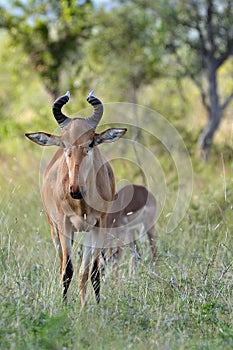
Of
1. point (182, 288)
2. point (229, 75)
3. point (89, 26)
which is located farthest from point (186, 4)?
point (182, 288)

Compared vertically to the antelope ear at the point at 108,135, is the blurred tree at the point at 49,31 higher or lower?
higher

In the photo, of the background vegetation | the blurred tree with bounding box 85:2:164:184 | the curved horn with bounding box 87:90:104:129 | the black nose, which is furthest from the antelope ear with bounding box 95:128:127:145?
the blurred tree with bounding box 85:2:164:184

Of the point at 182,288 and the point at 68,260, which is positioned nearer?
the point at 182,288

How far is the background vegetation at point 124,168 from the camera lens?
588 cm

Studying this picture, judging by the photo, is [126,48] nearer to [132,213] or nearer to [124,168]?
[124,168]

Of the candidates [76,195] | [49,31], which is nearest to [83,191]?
[76,195]

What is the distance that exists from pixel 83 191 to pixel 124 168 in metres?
6.60

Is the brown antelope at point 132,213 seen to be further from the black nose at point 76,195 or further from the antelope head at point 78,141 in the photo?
the black nose at point 76,195

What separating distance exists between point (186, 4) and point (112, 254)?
31.3 ft

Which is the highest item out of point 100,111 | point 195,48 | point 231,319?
point 195,48

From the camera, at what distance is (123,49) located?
17938 millimetres

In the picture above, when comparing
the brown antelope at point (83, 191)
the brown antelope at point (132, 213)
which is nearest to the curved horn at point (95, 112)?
the brown antelope at point (83, 191)

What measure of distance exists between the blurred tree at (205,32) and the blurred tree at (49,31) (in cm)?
251

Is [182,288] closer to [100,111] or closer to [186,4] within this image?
[100,111]
